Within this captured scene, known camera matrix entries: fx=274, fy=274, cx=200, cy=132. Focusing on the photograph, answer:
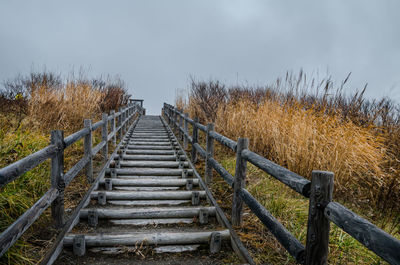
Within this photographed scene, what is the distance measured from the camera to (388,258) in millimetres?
1172

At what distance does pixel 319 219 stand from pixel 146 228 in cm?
223

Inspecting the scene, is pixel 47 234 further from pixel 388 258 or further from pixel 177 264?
pixel 388 258

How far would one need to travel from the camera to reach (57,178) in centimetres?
294

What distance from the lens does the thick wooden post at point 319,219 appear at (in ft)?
5.33

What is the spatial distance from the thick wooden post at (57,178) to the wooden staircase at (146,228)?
23 centimetres

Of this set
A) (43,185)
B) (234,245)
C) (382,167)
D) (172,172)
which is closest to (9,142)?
(43,185)

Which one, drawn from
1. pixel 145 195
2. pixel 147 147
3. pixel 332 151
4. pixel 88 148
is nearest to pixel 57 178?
pixel 145 195

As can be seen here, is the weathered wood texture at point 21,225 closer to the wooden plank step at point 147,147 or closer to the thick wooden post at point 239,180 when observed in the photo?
the thick wooden post at point 239,180

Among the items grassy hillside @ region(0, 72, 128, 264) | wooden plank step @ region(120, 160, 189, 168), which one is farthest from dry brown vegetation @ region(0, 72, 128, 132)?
wooden plank step @ region(120, 160, 189, 168)

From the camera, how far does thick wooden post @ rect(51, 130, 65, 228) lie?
2.91m

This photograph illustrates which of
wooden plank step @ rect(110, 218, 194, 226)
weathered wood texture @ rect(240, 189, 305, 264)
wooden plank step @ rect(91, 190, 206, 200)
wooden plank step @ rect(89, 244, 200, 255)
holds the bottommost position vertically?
wooden plank step @ rect(89, 244, 200, 255)

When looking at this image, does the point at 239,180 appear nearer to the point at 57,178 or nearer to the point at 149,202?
the point at 149,202

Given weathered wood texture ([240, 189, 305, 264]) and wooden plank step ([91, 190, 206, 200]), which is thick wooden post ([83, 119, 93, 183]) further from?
weathered wood texture ([240, 189, 305, 264])

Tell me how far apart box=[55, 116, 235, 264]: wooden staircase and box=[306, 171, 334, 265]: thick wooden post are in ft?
4.01
